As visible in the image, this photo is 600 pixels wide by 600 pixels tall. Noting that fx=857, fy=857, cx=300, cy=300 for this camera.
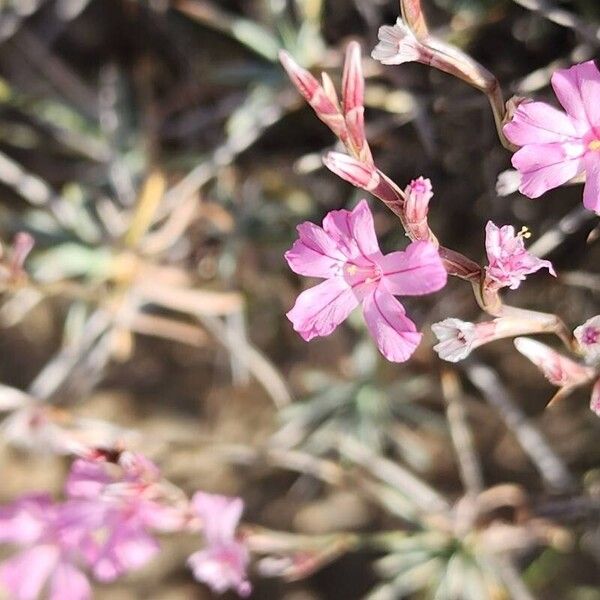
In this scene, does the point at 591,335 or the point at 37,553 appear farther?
the point at 37,553

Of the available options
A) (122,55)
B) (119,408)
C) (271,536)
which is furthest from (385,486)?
(122,55)

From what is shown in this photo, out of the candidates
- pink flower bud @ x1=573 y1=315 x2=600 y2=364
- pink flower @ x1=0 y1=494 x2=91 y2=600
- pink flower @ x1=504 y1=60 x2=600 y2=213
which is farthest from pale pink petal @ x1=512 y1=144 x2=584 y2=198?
pink flower @ x1=0 y1=494 x2=91 y2=600

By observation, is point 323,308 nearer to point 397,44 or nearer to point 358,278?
point 358,278

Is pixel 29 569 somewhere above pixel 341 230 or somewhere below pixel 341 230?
below

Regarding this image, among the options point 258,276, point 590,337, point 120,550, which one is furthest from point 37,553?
point 590,337

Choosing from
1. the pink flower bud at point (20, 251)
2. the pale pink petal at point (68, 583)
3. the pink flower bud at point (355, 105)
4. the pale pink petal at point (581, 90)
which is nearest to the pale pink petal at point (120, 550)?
the pale pink petal at point (68, 583)

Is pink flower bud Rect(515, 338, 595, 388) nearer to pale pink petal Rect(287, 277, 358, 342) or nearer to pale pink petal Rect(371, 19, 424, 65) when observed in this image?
pale pink petal Rect(287, 277, 358, 342)

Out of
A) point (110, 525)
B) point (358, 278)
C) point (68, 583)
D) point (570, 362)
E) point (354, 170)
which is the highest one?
point (354, 170)
